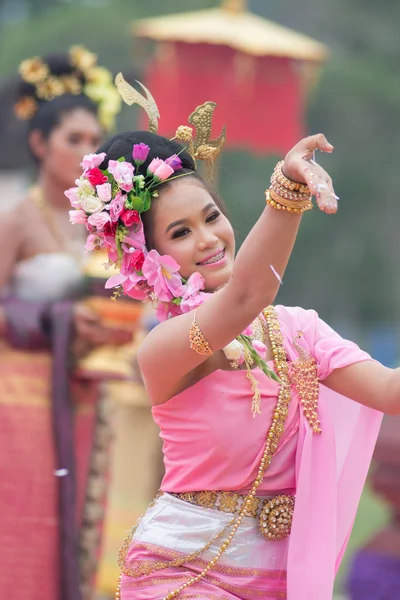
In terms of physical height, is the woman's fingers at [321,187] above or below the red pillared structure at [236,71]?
above

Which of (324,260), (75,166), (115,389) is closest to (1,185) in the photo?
(115,389)

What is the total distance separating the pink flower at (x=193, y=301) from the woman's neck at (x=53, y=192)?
8.32 ft

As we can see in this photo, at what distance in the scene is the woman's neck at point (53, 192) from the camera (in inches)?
200

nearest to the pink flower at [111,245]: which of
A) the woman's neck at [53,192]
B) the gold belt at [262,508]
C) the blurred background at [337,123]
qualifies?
the gold belt at [262,508]

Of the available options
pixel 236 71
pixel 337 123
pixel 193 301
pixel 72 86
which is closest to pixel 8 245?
pixel 72 86

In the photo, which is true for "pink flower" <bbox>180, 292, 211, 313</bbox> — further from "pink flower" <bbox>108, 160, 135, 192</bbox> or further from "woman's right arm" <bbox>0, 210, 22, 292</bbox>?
"woman's right arm" <bbox>0, 210, 22, 292</bbox>

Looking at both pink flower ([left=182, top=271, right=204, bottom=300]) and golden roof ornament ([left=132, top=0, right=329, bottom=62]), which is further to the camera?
golden roof ornament ([left=132, top=0, right=329, bottom=62])

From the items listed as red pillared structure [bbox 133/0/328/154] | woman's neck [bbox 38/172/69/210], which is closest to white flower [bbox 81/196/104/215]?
woman's neck [bbox 38/172/69/210]

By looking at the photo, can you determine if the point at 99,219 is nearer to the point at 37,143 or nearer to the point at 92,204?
the point at 92,204

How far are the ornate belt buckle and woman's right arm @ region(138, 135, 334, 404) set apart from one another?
332 millimetres

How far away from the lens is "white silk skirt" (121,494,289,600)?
103 inches

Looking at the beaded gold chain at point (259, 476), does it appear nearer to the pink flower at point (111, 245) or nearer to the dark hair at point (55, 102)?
the pink flower at point (111, 245)

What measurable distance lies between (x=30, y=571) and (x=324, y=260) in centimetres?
1793

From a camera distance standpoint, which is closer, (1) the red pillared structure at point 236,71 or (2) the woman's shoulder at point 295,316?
(2) the woman's shoulder at point 295,316
